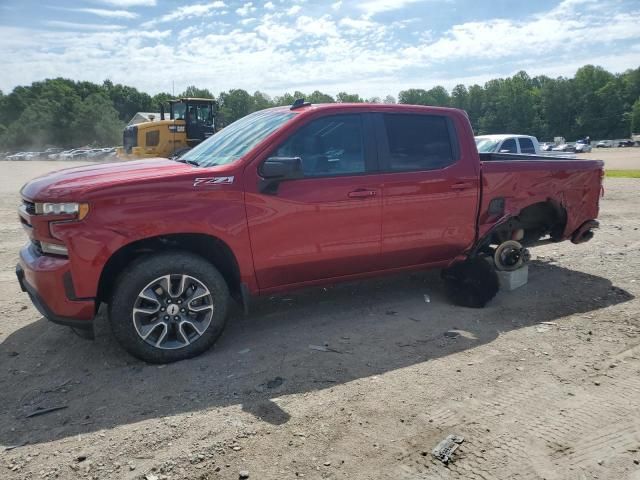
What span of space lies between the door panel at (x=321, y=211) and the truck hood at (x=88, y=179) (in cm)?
79


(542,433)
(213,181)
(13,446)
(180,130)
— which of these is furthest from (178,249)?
(180,130)

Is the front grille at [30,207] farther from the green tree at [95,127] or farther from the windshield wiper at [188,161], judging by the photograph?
the green tree at [95,127]

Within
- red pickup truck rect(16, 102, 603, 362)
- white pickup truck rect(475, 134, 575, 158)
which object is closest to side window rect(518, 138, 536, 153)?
white pickup truck rect(475, 134, 575, 158)

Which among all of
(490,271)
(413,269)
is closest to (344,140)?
(413,269)

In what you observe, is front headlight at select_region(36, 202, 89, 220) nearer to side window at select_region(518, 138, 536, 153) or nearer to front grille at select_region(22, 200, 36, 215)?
front grille at select_region(22, 200, 36, 215)

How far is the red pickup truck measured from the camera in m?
3.79

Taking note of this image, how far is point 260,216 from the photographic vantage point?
423 cm

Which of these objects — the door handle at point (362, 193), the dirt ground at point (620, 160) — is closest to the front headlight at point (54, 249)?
the door handle at point (362, 193)

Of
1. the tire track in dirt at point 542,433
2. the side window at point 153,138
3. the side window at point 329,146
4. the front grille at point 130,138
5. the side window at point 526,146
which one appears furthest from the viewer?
the front grille at point 130,138

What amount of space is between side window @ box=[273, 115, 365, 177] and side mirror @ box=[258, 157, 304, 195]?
197 mm

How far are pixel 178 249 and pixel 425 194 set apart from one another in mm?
2343

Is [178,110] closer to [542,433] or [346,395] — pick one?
[346,395]

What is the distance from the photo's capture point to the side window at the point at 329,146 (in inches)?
176

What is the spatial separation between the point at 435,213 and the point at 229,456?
306 centimetres
